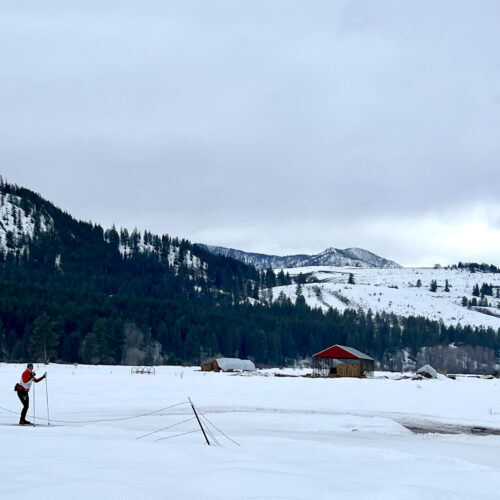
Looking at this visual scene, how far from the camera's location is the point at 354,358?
7012 centimetres

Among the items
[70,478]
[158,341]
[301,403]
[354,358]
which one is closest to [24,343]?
[158,341]

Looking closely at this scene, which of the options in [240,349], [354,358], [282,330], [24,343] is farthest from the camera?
[282,330]

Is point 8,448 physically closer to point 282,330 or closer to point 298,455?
point 298,455

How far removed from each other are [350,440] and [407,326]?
162 meters

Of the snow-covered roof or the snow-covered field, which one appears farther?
the snow-covered roof

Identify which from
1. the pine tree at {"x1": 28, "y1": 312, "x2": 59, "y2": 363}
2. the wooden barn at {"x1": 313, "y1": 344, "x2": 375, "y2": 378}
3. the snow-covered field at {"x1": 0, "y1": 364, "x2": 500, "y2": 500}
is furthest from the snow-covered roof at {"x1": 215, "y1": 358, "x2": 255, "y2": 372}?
the snow-covered field at {"x1": 0, "y1": 364, "x2": 500, "y2": 500}

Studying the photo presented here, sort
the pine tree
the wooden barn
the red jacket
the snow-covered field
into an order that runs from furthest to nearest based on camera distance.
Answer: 1. the pine tree
2. the wooden barn
3. the red jacket
4. the snow-covered field

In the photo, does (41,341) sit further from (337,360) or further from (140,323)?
(337,360)

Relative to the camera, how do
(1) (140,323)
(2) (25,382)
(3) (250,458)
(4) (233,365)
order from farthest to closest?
(1) (140,323) → (4) (233,365) → (2) (25,382) → (3) (250,458)

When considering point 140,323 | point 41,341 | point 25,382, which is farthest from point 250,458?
point 140,323

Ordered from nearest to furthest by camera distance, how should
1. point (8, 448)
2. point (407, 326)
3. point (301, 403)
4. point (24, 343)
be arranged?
point (8, 448) < point (301, 403) < point (24, 343) < point (407, 326)

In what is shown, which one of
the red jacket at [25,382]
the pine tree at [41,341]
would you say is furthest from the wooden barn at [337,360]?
the red jacket at [25,382]

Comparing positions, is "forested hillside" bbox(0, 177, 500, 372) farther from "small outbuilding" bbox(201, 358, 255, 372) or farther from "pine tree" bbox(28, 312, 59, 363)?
"small outbuilding" bbox(201, 358, 255, 372)

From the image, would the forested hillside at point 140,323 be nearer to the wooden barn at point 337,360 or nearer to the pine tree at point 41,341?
the pine tree at point 41,341
